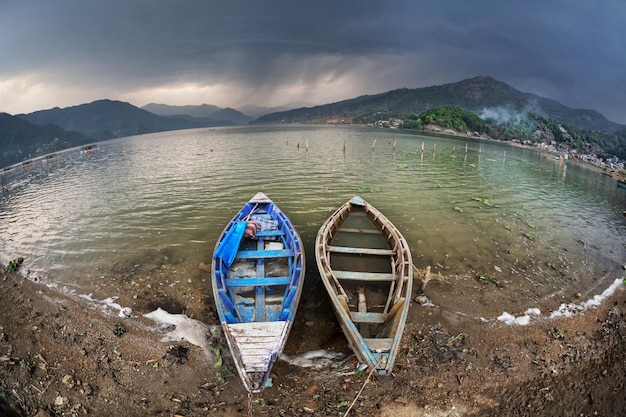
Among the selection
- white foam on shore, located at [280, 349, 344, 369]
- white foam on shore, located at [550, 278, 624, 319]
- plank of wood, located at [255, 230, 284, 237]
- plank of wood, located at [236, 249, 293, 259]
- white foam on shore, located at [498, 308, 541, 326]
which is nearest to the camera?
white foam on shore, located at [280, 349, 344, 369]

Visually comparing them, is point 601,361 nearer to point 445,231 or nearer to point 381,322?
point 381,322

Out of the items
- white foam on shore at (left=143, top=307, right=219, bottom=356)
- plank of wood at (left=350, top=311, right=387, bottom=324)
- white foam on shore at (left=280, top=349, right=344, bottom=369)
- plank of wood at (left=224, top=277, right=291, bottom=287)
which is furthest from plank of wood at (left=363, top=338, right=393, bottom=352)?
white foam on shore at (left=143, top=307, right=219, bottom=356)

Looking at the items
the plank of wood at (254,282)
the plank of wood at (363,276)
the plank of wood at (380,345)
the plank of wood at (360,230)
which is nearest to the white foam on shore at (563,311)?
the plank of wood at (363,276)

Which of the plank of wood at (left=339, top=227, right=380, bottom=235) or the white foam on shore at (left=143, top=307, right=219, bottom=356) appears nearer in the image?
the white foam on shore at (left=143, top=307, right=219, bottom=356)

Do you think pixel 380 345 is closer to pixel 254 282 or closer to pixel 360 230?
pixel 254 282

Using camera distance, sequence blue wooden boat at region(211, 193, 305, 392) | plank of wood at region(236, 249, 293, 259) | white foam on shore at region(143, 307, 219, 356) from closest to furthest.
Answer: blue wooden boat at region(211, 193, 305, 392)
white foam on shore at region(143, 307, 219, 356)
plank of wood at region(236, 249, 293, 259)

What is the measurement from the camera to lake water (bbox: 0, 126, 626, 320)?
398 inches

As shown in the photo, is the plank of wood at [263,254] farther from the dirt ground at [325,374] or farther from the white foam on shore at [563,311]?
the white foam on shore at [563,311]

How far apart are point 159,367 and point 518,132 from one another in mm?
117268

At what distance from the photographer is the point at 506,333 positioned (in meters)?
7.77

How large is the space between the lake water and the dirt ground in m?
1.42

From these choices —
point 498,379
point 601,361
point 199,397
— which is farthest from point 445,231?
point 199,397

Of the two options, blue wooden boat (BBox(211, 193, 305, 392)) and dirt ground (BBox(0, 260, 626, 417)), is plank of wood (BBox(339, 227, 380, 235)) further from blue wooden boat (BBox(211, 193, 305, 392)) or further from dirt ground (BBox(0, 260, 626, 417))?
dirt ground (BBox(0, 260, 626, 417))

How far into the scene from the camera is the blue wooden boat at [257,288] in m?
5.95
